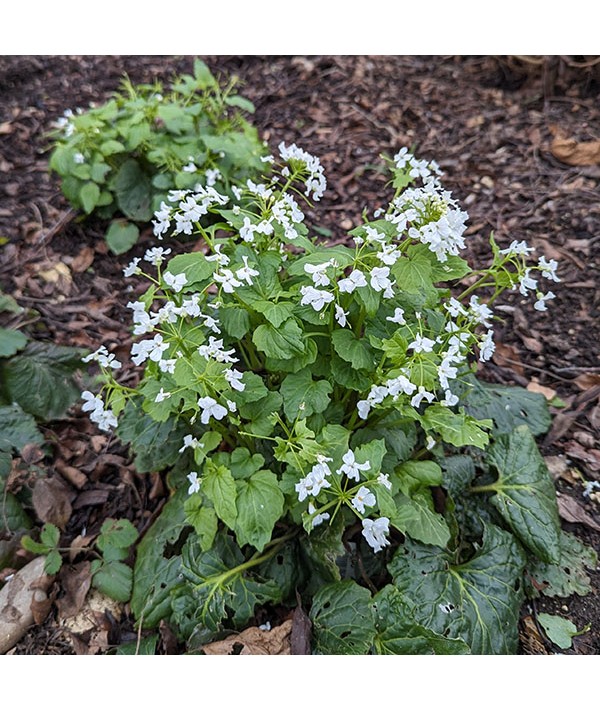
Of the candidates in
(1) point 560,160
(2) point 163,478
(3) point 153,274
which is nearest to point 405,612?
(2) point 163,478

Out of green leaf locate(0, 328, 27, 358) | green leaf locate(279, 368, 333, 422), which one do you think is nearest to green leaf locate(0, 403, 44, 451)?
green leaf locate(0, 328, 27, 358)

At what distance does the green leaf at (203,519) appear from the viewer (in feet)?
7.19

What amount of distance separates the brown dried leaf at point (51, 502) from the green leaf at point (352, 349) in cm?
154

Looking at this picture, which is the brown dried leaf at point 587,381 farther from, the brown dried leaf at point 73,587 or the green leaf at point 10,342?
the green leaf at point 10,342

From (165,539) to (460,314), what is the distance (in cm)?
144

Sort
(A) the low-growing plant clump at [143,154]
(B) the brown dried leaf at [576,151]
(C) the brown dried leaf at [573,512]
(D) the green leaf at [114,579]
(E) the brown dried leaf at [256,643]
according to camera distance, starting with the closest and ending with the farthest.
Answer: (E) the brown dried leaf at [256,643] → (D) the green leaf at [114,579] → (C) the brown dried leaf at [573,512] → (A) the low-growing plant clump at [143,154] → (B) the brown dried leaf at [576,151]

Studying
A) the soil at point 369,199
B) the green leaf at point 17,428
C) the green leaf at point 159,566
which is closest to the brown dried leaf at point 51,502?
the soil at point 369,199

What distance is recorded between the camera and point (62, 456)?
3.04 meters

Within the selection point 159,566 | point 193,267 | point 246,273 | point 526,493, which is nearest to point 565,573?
point 526,493

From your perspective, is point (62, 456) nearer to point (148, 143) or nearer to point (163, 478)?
point (163, 478)

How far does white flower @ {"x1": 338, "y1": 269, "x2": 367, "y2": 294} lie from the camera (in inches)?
75.6

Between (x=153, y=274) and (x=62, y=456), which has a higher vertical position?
(x=153, y=274)

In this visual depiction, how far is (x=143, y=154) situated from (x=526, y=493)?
2859 millimetres

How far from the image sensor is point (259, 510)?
81.0 inches
